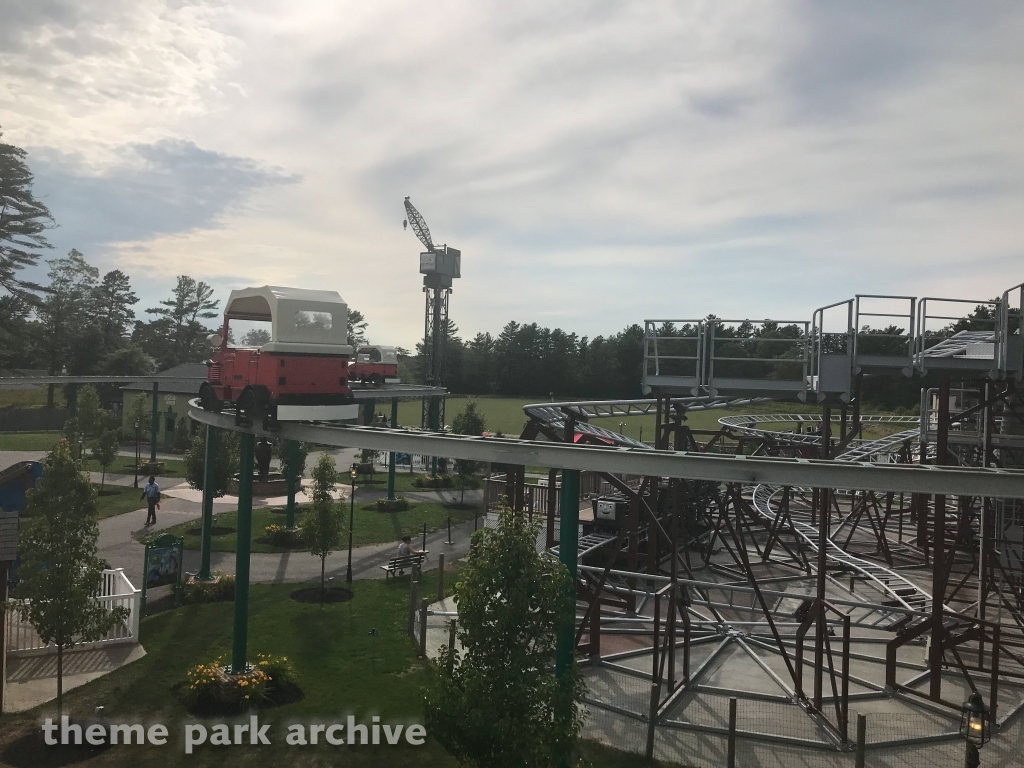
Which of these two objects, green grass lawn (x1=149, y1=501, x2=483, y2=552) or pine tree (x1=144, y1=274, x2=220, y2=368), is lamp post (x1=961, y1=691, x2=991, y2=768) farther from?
pine tree (x1=144, y1=274, x2=220, y2=368)

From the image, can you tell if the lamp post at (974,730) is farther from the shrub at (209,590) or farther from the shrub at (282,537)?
the shrub at (282,537)

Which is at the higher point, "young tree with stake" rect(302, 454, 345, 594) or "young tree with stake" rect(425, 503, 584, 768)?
"young tree with stake" rect(425, 503, 584, 768)

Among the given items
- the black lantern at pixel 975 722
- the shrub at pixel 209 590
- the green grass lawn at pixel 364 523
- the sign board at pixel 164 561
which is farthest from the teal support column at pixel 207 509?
the black lantern at pixel 975 722

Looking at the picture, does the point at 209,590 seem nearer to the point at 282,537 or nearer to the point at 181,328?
the point at 282,537

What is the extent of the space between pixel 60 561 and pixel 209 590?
712 cm

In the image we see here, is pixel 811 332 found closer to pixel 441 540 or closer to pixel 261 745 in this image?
pixel 261 745

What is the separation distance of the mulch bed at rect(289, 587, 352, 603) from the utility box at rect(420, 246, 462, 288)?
146ft

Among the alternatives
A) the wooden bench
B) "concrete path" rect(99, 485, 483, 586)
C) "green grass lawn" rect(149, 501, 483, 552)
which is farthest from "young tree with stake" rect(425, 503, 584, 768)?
"green grass lawn" rect(149, 501, 483, 552)

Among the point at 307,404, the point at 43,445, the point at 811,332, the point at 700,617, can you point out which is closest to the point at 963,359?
the point at 811,332

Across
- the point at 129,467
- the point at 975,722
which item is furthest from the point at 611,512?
the point at 129,467

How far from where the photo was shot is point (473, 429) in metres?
45.3

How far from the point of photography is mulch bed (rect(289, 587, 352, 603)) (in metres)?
18.7

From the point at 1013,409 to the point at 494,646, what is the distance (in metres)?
13.6

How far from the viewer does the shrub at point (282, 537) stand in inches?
971
